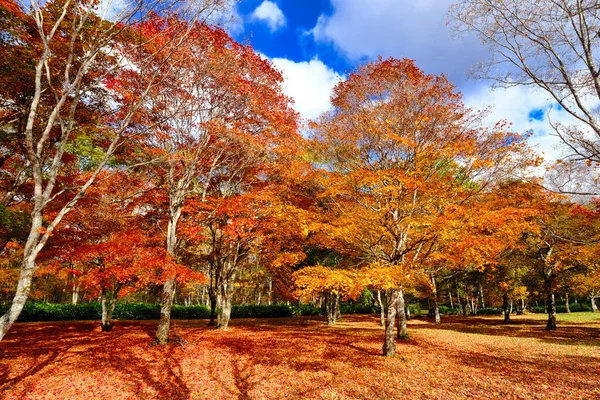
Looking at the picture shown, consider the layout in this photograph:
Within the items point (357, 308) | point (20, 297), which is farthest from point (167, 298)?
point (357, 308)

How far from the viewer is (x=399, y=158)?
467 inches

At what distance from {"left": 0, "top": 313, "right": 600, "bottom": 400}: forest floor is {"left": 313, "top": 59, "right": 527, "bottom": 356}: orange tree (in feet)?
7.55

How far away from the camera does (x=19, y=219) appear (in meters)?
9.05

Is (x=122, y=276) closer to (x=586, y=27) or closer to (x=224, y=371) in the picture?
(x=224, y=371)

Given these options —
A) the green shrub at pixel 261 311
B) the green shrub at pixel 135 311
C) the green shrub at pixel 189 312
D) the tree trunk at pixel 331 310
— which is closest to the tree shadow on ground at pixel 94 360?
the green shrub at pixel 135 311

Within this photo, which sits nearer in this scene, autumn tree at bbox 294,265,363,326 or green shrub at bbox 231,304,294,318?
autumn tree at bbox 294,265,363,326

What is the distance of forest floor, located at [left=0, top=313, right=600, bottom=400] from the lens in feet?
23.5

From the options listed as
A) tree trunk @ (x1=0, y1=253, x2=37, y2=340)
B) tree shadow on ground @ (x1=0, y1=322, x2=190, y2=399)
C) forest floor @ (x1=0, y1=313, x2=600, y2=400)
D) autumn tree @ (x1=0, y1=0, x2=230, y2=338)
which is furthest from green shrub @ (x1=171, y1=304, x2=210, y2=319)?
tree trunk @ (x1=0, y1=253, x2=37, y2=340)

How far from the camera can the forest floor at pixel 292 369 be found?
7.16 metres

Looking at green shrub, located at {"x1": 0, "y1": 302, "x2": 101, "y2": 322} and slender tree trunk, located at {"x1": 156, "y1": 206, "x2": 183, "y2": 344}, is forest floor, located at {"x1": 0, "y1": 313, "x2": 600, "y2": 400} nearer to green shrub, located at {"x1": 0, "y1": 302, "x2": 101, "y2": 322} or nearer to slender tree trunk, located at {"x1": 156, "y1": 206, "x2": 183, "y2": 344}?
slender tree trunk, located at {"x1": 156, "y1": 206, "x2": 183, "y2": 344}

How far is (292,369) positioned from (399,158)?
26.8ft

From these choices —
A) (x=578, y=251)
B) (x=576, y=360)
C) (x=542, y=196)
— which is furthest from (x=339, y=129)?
(x=578, y=251)

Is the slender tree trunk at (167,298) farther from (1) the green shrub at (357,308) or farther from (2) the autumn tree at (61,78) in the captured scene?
(1) the green shrub at (357,308)

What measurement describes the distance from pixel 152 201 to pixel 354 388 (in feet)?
42.3
